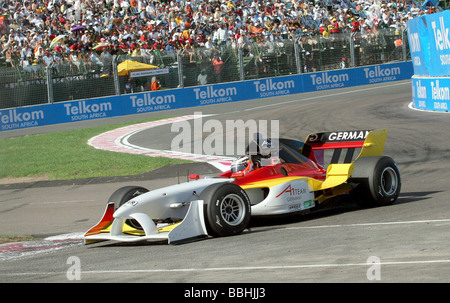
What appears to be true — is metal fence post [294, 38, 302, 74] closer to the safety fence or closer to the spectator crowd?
the safety fence

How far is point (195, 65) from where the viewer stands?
2759 cm

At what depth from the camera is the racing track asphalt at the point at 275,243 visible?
214 inches

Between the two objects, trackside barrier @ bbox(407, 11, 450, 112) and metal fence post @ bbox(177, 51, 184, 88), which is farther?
metal fence post @ bbox(177, 51, 184, 88)

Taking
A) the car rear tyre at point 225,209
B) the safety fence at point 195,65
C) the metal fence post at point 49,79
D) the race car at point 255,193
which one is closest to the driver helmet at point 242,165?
the race car at point 255,193

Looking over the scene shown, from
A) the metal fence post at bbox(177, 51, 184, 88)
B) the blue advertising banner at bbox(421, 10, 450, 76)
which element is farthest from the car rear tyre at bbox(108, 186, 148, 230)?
the metal fence post at bbox(177, 51, 184, 88)

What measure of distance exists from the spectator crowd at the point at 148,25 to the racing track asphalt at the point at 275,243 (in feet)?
45.1

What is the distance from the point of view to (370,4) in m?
38.3

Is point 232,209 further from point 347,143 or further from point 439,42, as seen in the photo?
point 439,42

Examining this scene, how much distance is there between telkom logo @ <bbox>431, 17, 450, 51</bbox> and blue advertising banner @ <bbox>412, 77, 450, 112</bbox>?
3.04 feet

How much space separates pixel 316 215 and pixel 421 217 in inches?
61.8

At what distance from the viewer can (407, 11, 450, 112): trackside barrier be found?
61.6ft

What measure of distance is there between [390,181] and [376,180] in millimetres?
454
